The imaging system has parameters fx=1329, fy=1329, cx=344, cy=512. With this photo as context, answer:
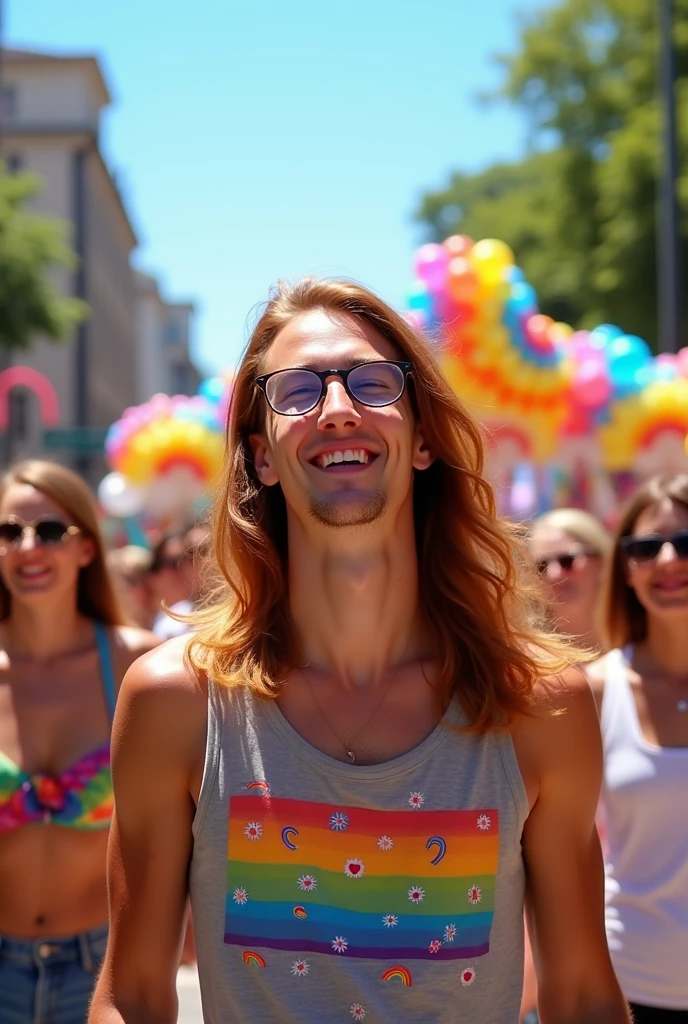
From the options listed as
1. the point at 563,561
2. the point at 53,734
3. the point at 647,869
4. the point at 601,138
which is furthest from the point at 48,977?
the point at 601,138

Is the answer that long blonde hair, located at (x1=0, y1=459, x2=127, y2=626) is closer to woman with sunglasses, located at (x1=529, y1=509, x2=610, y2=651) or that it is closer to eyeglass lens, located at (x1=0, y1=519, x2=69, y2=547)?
eyeglass lens, located at (x1=0, y1=519, x2=69, y2=547)

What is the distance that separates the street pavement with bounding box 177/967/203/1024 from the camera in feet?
16.4

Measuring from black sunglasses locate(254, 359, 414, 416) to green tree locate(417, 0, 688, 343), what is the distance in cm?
1953

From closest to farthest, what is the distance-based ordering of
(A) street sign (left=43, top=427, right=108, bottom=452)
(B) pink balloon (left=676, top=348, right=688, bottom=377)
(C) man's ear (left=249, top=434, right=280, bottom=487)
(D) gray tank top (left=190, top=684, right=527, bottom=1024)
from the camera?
1. (D) gray tank top (left=190, top=684, right=527, bottom=1024)
2. (C) man's ear (left=249, top=434, right=280, bottom=487)
3. (B) pink balloon (left=676, top=348, right=688, bottom=377)
4. (A) street sign (left=43, top=427, right=108, bottom=452)

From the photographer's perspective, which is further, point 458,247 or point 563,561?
point 458,247

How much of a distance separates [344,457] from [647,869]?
5.06ft

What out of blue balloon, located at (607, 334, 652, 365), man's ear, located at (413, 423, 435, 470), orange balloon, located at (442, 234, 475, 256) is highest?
orange balloon, located at (442, 234, 475, 256)

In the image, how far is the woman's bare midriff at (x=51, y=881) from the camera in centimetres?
323

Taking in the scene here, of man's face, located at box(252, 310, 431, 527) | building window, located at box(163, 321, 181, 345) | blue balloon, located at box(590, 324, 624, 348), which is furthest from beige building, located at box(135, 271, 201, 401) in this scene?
man's face, located at box(252, 310, 431, 527)

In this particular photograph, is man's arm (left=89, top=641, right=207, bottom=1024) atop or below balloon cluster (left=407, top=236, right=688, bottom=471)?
below

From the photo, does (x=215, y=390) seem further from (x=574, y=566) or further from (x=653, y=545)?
(x=653, y=545)

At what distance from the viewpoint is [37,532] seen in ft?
12.3

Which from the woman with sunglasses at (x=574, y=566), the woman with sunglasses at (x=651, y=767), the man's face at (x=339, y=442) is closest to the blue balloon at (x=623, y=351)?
the woman with sunglasses at (x=574, y=566)

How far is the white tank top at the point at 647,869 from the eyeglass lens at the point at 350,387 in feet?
4.69
